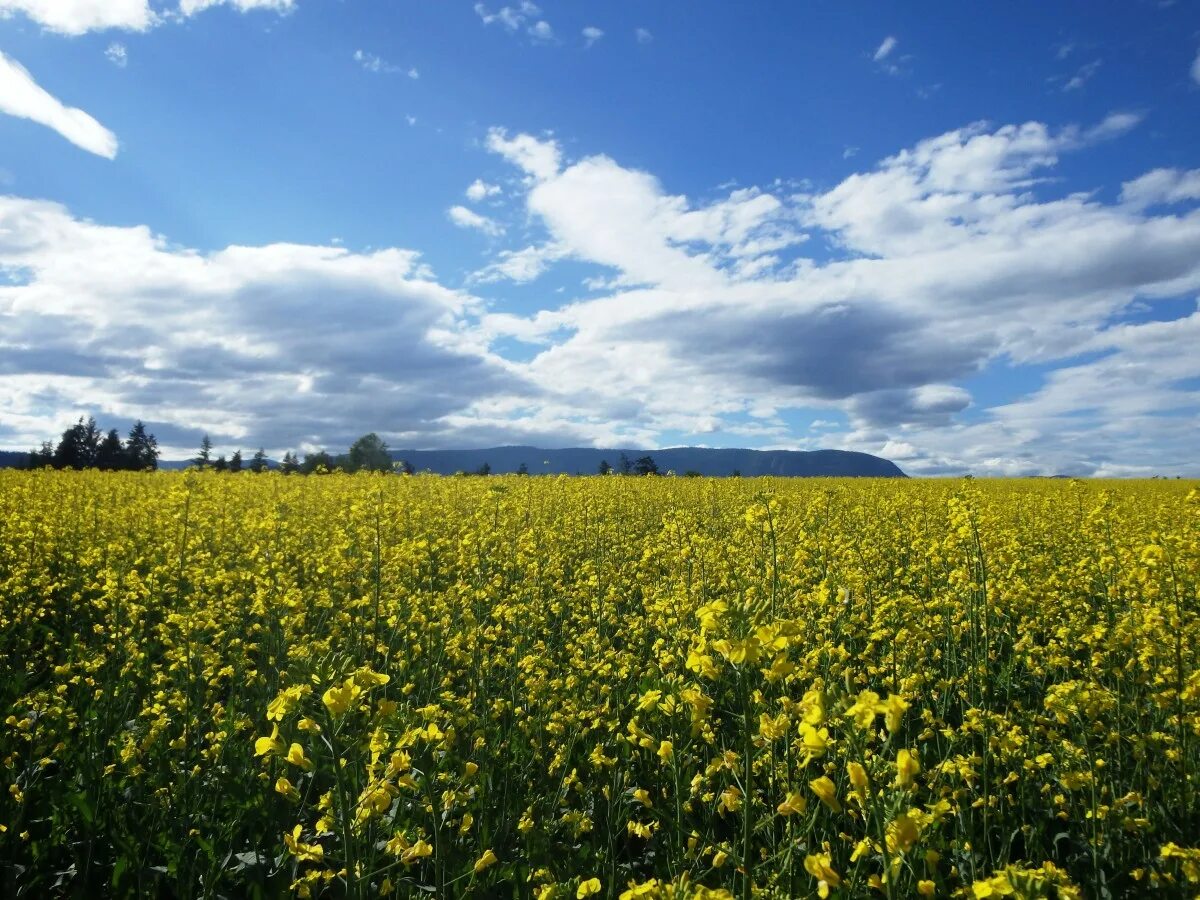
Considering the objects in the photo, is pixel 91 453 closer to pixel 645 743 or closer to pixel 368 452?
pixel 368 452

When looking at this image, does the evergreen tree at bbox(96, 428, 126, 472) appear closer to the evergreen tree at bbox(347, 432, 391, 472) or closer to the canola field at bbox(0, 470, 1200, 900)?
the evergreen tree at bbox(347, 432, 391, 472)

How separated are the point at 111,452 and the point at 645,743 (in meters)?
76.2

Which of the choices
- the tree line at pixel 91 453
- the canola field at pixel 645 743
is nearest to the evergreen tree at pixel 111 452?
the tree line at pixel 91 453

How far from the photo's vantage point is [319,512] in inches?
530

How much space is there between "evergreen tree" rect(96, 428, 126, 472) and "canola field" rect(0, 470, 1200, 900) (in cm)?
6616

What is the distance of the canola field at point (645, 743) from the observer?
2.38m

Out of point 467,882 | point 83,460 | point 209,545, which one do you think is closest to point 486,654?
point 467,882

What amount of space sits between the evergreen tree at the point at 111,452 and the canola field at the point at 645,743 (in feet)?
217

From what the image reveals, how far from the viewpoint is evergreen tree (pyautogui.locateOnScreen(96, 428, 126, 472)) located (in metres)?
61.7

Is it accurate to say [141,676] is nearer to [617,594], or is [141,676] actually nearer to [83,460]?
[617,594]

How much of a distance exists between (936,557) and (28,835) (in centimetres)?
605

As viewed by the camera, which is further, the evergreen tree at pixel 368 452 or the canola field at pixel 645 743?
the evergreen tree at pixel 368 452

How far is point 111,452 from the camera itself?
210 ft

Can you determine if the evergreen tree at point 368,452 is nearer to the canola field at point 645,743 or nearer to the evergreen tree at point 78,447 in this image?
the evergreen tree at point 78,447
